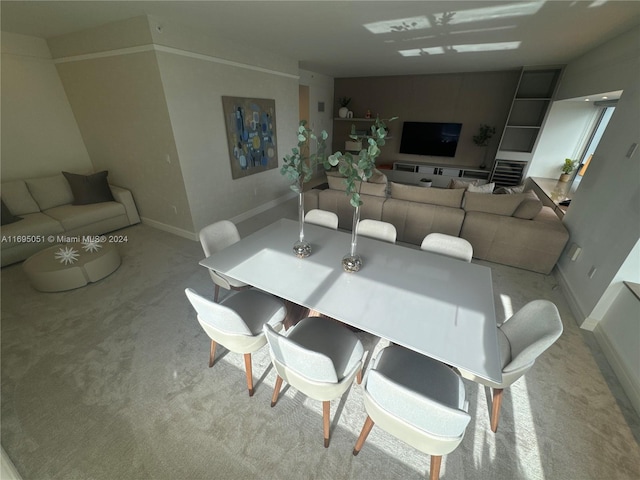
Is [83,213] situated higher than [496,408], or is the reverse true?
[83,213]

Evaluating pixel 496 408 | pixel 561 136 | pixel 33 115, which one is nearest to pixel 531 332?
pixel 496 408

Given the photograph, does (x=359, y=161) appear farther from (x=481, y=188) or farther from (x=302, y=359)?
(x=481, y=188)

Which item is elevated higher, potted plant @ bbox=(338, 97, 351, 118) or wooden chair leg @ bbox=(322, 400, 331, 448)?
potted plant @ bbox=(338, 97, 351, 118)

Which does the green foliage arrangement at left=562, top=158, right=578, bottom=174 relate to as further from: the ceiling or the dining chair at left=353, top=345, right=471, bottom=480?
the dining chair at left=353, top=345, right=471, bottom=480

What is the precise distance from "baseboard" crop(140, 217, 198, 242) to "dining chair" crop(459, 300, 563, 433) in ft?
11.2

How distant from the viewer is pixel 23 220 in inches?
118

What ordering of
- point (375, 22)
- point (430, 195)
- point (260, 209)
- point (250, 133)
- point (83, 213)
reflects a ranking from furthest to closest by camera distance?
1. point (260, 209)
2. point (250, 133)
3. point (83, 213)
4. point (430, 195)
5. point (375, 22)

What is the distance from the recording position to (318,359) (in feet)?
3.41

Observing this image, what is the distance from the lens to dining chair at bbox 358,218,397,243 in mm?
2107

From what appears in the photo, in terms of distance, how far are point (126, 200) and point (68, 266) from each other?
1572 mm

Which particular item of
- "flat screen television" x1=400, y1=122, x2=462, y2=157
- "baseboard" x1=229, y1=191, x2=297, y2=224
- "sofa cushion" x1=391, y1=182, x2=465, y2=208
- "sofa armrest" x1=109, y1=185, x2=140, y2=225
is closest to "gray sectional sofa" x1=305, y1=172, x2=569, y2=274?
"sofa cushion" x1=391, y1=182, x2=465, y2=208

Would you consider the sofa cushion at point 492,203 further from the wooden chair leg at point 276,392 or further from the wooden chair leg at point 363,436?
the wooden chair leg at point 276,392

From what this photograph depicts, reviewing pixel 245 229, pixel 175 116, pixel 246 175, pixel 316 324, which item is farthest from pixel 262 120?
pixel 316 324

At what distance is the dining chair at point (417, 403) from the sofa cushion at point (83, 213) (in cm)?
398
